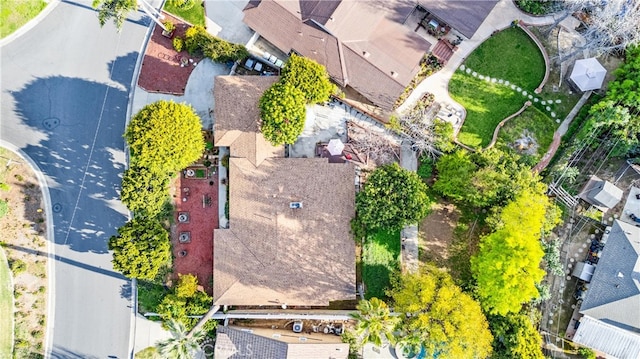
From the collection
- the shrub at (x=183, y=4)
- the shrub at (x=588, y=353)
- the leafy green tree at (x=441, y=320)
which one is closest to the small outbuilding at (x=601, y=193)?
the shrub at (x=588, y=353)

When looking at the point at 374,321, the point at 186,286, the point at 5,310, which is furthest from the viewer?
the point at 5,310

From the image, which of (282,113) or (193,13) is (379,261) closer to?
(282,113)

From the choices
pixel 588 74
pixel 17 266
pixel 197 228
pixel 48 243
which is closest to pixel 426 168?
Result: pixel 588 74

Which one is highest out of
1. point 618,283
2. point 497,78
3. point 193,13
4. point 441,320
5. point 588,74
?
point 588,74

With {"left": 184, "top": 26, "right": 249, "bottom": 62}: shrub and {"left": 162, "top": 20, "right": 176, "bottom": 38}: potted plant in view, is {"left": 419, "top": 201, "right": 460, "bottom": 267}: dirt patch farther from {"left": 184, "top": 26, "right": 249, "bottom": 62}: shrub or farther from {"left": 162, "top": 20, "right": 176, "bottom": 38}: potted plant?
{"left": 162, "top": 20, "right": 176, "bottom": 38}: potted plant

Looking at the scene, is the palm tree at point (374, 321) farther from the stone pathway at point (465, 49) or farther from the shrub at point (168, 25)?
the shrub at point (168, 25)

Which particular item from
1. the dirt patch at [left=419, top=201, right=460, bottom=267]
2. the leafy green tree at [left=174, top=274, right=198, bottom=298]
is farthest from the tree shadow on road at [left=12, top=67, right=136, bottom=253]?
the dirt patch at [left=419, top=201, right=460, bottom=267]
